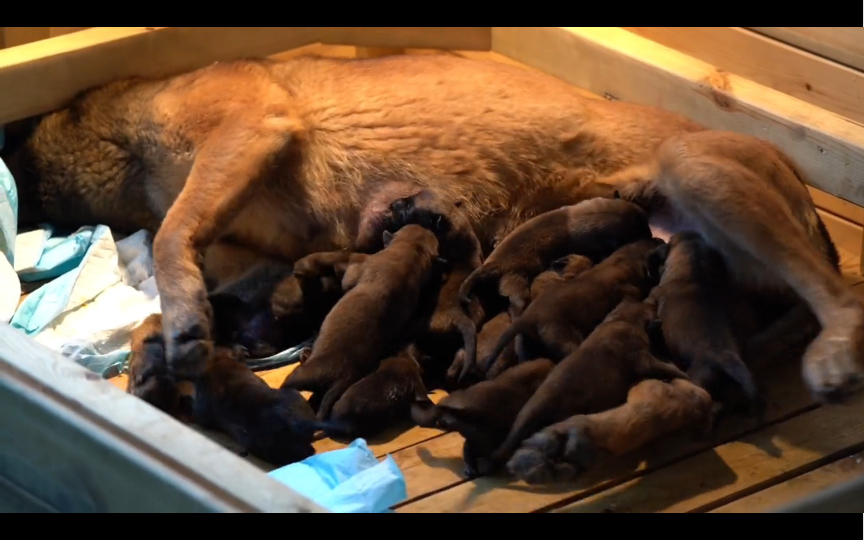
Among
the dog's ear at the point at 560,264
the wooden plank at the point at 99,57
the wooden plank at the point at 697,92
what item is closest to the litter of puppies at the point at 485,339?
the dog's ear at the point at 560,264

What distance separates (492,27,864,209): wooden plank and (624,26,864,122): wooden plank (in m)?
0.45

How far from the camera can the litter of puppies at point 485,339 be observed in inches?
110

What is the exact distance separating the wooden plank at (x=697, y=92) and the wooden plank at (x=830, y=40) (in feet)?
1.59

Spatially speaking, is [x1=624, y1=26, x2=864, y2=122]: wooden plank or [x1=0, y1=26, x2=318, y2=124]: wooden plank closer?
[x1=0, y1=26, x2=318, y2=124]: wooden plank

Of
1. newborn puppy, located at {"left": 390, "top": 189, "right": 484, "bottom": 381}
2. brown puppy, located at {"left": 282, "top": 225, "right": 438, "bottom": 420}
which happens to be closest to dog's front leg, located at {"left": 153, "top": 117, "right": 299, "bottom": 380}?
brown puppy, located at {"left": 282, "top": 225, "right": 438, "bottom": 420}

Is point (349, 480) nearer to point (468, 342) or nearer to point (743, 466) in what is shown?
point (468, 342)

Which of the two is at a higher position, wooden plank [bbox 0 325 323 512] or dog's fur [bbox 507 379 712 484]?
wooden plank [bbox 0 325 323 512]

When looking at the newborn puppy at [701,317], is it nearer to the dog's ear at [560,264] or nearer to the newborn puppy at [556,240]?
the newborn puppy at [556,240]

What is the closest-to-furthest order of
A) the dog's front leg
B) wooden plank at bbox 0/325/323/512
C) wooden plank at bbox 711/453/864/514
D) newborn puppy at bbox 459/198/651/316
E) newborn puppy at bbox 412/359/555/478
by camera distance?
1. wooden plank at bbox 0/325/323/512
2. wooden plank at bbox 711/453/864/514
3. newborn puppy at bbox 412/359/555/478
4. the dog's front leg
5. newborn puppy at bbox 459/198/651/316

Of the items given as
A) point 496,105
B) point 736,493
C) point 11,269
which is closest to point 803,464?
point 736,493

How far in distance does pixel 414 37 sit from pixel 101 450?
2917mm

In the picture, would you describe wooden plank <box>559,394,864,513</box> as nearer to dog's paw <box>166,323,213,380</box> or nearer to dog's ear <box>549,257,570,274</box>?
dog's ear <box>549,257,570,274</box>

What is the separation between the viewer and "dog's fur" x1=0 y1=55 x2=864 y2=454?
3568 millimetres

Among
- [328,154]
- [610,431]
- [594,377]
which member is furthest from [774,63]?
[610,431]
